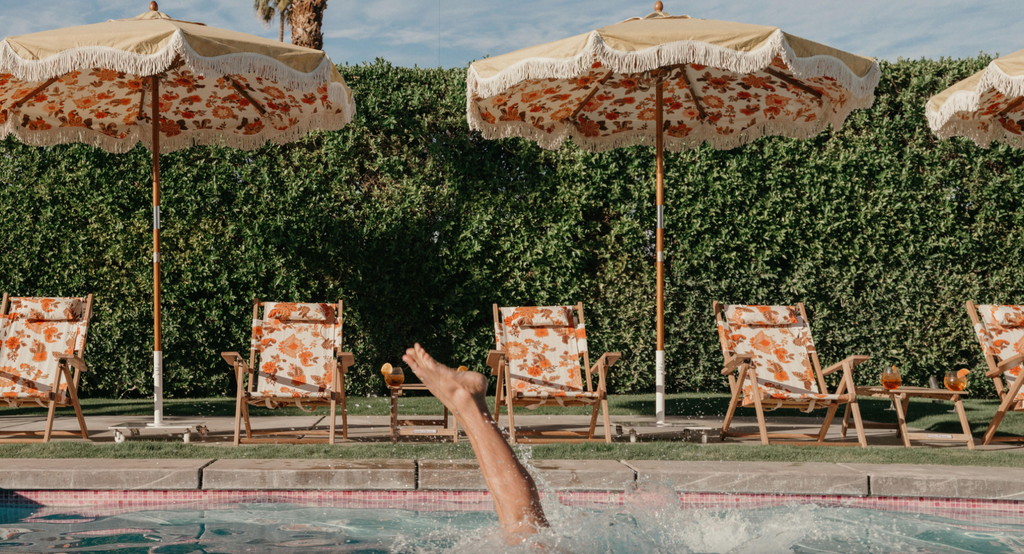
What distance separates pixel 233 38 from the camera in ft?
14.1

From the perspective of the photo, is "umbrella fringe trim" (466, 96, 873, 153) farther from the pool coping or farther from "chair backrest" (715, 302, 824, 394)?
the pool coping

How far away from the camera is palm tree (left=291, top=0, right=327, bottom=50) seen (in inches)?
326

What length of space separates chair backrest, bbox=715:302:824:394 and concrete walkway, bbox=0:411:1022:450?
15.5 inches

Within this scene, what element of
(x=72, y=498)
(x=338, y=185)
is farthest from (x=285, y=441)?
(x=338, y=185)

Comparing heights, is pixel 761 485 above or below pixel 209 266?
below

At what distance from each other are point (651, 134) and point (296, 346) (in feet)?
9.80

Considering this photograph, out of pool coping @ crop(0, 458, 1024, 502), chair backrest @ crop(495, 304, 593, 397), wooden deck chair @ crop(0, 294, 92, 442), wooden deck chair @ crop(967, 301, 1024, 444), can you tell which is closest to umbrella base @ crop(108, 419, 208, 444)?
wooden deck chair @ crop(0, 294, 92, 442)

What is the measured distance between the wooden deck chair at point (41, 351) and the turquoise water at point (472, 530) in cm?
132

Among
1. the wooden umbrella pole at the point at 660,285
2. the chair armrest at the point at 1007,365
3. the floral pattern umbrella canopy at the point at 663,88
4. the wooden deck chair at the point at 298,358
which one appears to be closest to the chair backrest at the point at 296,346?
the wooden deck chair at the point at 298,358

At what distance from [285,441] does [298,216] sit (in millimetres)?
2883

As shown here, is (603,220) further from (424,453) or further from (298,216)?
(424,453)

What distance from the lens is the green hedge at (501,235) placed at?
6.71m

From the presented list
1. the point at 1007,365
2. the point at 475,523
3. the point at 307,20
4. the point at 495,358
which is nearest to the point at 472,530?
the point at 475,523

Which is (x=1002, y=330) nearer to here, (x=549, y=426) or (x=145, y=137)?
(x=549, y=426)
